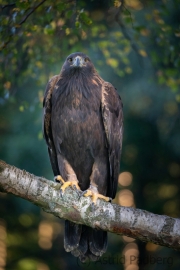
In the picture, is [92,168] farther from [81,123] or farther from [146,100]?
[146,100]

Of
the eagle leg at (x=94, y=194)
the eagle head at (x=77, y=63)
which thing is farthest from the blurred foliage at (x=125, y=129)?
the eagle leg at (x=94, y=194)

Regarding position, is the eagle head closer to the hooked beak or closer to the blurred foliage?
the hooked beak

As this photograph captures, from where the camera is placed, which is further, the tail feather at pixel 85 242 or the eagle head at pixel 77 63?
the eagle head at pixel 77 63

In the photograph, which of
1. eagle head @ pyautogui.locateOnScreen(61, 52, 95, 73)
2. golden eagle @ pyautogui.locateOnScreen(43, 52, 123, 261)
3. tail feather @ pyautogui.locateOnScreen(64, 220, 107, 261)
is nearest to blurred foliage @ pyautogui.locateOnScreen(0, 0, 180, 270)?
eagle head @ pyautogui.locateOnScreen(61, 52, 95, 73)

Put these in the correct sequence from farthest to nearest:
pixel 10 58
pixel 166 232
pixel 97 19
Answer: pixel 97 19 → pixel 10 58 → pixel 166 232

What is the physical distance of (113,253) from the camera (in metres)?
9.26

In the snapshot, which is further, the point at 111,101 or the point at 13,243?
the point at 13,243

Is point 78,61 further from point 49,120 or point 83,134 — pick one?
point 83,134

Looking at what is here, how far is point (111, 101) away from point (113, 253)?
4.69 meters

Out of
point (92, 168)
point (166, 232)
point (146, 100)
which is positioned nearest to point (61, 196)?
point (166, 232)

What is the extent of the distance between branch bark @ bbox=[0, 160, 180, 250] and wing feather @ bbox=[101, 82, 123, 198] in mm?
1197

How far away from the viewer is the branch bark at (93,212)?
390 centimetres

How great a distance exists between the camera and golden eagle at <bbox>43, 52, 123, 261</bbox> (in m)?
5.40

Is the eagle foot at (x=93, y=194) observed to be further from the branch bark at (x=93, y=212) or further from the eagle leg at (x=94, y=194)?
the branch bark at (x=93, y=212)
